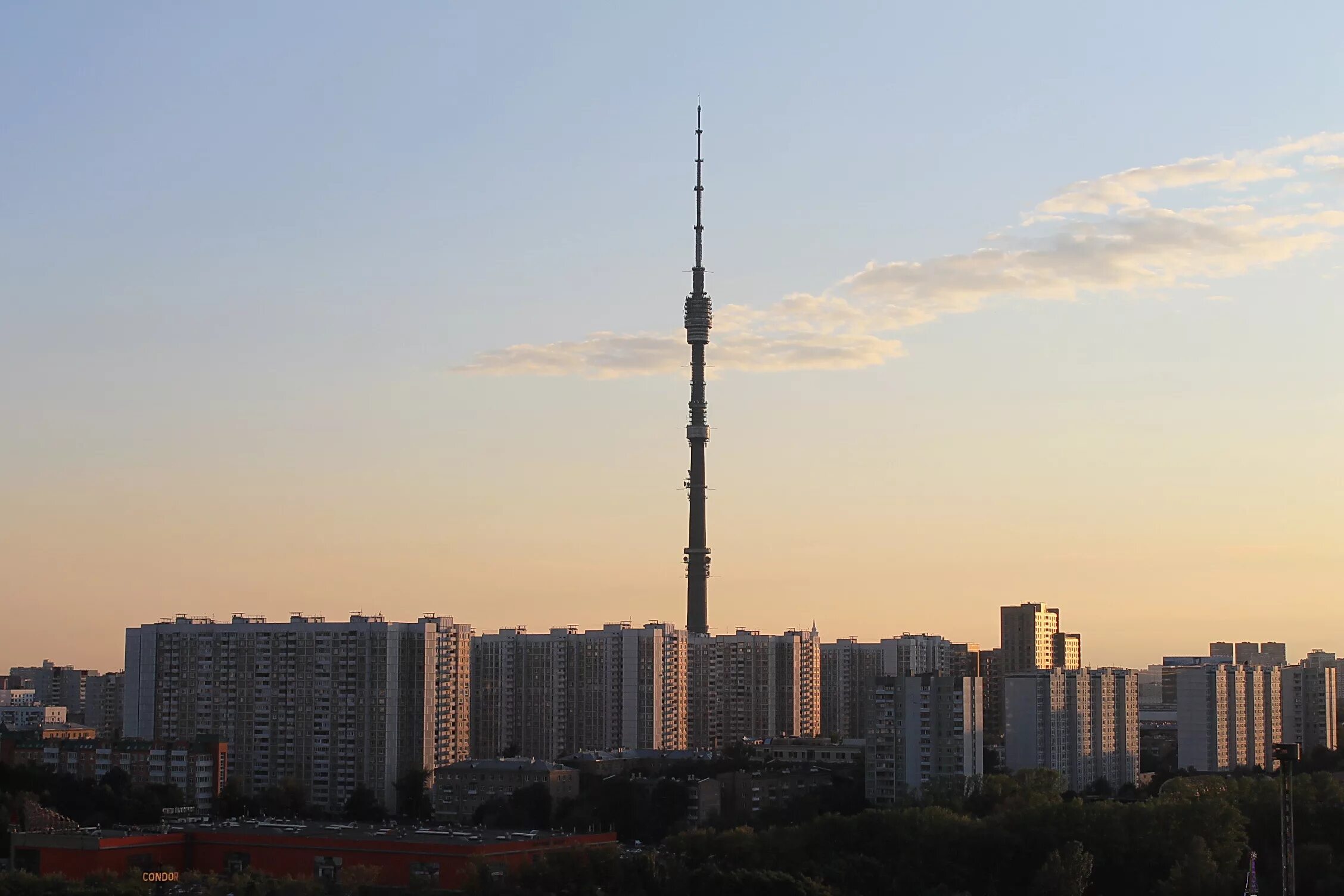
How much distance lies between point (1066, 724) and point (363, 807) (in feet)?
41.0

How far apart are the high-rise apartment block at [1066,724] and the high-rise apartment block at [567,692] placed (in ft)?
26.2

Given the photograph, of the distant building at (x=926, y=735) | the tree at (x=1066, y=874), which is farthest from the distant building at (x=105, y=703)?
the tree at (x=1066, y=874)

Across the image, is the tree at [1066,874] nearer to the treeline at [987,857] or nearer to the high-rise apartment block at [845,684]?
the treeline at [987,857]

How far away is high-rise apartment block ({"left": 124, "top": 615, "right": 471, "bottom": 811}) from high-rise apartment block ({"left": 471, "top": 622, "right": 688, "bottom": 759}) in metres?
2.31

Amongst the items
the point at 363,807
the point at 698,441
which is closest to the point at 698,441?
the point at 698,441

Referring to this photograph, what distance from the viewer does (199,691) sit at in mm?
37719

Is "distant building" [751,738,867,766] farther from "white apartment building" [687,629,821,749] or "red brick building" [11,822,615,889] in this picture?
"red brick building" [11,822,615,889]

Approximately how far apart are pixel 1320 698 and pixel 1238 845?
76.9ft

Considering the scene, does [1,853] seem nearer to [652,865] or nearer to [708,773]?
[652,865]

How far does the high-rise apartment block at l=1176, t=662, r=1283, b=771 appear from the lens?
39750 mm

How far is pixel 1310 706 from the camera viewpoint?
43.8 meters

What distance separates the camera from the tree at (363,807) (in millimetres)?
33844

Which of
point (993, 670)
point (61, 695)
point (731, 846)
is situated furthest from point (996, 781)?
point (61, 695)

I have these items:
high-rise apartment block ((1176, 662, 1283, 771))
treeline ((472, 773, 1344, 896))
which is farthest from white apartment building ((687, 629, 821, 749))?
treeline ((472, 773, 1344, 896))
